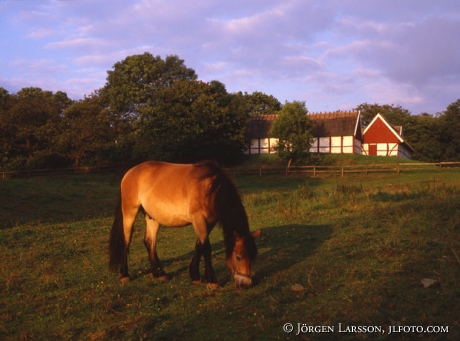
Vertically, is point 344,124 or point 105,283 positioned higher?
point 344,124

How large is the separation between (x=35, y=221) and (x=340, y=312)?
12.2 meters

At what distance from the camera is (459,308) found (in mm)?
4953

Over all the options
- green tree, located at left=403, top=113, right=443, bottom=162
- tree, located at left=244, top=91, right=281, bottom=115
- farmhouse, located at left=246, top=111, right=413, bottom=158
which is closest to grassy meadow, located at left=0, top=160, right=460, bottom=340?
farmhouse, located at left=246, top=111, right=413, bottom=158

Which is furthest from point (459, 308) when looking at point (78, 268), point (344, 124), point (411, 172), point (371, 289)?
point (344, 124)

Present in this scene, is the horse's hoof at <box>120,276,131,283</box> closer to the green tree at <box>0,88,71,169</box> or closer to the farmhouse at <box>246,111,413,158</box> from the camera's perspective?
the green tree at <box>0,88,71,169</box>

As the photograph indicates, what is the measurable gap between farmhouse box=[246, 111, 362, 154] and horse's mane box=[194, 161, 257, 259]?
1682 inches

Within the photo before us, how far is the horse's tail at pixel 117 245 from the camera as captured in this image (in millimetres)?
7715

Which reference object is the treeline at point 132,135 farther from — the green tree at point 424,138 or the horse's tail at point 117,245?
the horse's tail at point 117,245

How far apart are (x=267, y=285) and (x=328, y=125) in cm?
4782

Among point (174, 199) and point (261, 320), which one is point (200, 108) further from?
point (261, 320)

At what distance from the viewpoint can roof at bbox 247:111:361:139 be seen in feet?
168

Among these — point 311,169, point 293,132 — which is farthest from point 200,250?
point 293,132

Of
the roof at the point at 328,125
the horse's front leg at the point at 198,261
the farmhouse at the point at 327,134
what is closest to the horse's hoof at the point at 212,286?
the horse's front leg at the point at 198,261

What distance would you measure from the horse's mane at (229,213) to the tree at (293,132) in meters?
35.2
